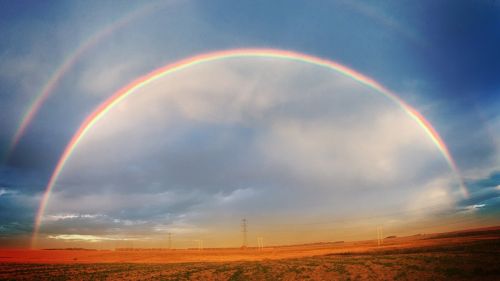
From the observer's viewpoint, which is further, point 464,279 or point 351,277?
point 351,277

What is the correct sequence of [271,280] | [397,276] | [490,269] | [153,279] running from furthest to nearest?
[153,279]
[271,280]
[397,276]
[490,269]

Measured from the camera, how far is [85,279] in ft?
165

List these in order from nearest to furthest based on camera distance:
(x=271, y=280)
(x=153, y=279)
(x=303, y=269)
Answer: (x=271, y=280), (x=153, y=279), (x=303, y=269)

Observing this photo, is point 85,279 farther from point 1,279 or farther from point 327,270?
point 327,270

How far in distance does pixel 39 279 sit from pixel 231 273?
28.4 meters

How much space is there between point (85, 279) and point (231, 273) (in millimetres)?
21203

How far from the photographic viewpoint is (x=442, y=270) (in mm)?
40688

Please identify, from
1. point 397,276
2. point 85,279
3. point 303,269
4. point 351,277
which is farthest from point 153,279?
point 397,276

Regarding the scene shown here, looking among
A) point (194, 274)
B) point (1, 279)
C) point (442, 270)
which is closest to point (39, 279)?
point (1, 279)

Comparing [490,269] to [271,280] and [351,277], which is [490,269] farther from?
[271,280]

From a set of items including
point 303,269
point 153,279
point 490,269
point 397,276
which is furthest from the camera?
point 303,269

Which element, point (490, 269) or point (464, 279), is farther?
point (490, 269)

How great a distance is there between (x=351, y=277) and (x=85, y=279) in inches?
1470

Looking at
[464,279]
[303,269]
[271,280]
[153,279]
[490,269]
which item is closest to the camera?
[464,279]
